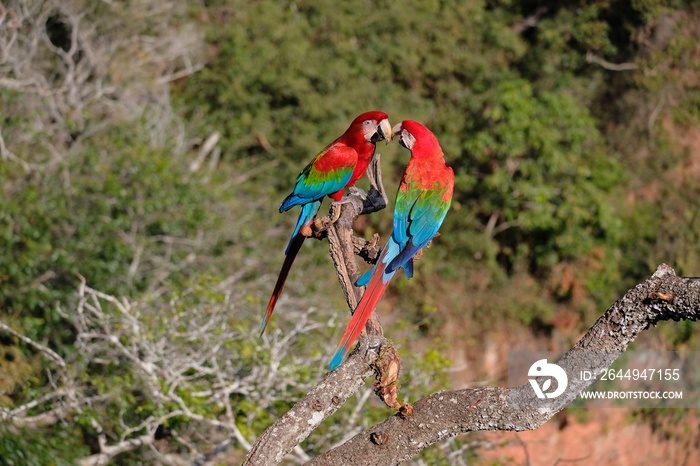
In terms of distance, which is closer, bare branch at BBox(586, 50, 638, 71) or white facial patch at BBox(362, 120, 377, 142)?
white facial patch at BBox(362, 120, 377, 142)

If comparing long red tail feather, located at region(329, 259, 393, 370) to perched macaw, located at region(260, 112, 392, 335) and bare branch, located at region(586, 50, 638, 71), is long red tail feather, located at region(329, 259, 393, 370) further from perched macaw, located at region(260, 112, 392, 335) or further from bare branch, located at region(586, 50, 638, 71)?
bare branch, located at region(586, 50, 638, 71)

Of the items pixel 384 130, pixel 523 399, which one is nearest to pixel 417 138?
pixel 384 130

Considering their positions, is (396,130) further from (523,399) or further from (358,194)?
(523,399)

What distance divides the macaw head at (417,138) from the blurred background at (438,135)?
3.28m

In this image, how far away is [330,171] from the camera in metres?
2.61

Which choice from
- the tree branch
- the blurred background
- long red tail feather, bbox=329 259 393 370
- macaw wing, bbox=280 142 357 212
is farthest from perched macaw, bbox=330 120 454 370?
the blurred background

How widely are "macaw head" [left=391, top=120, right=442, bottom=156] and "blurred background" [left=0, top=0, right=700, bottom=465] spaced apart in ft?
10.7

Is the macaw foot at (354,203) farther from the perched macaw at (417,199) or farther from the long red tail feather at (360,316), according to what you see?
the long red tail feather at (360,316)

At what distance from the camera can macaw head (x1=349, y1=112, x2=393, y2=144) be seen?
2453mm

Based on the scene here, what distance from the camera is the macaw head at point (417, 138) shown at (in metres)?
2.29

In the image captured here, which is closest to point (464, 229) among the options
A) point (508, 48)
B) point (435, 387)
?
point (508, 48)

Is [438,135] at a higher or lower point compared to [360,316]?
lower

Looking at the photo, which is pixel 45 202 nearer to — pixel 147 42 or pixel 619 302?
pixel 147 42

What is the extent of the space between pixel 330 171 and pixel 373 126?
25 cm
